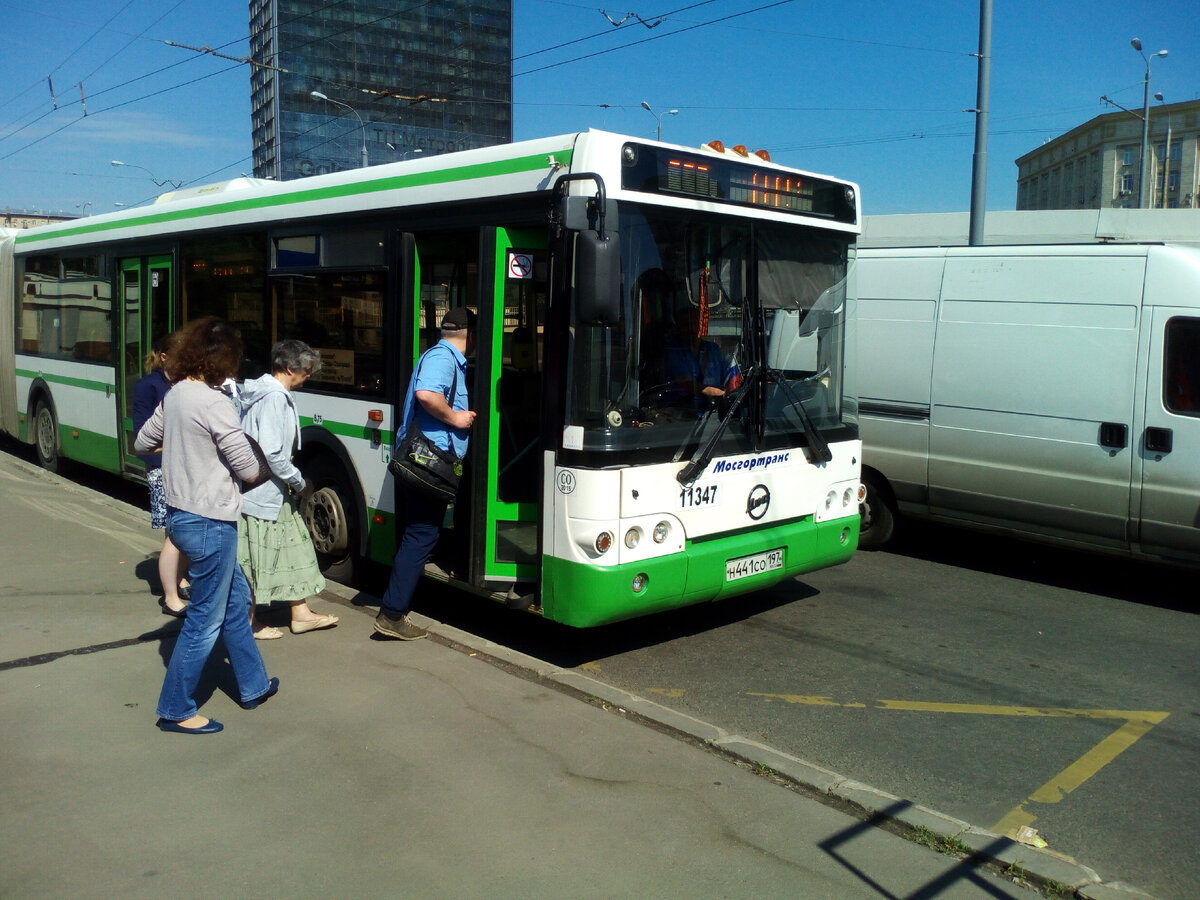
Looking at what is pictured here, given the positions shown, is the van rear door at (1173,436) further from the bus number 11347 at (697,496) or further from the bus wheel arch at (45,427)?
the bus wheel arch at (45,427)

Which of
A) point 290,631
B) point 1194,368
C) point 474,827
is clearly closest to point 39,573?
point 290,631

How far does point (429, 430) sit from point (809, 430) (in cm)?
230

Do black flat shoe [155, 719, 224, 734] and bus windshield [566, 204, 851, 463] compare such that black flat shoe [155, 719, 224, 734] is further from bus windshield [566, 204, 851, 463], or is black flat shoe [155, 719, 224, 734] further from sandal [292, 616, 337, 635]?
bus windshield [566, 204, 851, 463]

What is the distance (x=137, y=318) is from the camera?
10031 mm

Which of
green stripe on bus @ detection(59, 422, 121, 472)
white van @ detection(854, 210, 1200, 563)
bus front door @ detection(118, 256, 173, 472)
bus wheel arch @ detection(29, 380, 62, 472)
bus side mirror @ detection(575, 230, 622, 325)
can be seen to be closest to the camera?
bus side mirror @ detection(575, 230, 622, 325)

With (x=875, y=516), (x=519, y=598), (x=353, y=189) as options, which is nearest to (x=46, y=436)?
(x=353, y=189)

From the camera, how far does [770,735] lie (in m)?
5.11

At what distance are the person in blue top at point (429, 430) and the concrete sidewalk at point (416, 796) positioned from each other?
274mm

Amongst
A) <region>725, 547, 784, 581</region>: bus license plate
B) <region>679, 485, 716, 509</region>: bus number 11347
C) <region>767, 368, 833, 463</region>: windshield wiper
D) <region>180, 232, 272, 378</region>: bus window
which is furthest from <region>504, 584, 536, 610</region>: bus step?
<region>180, 232, 272, 378</region>: bus window

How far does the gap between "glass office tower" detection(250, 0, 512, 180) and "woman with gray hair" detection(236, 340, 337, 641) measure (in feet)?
279

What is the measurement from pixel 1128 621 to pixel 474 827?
5364 millimetres

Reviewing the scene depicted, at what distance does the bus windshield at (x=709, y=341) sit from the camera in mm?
5410

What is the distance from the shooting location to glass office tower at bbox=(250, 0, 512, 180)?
297 feet

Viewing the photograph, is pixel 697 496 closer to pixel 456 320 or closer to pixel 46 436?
pixel 456 320
